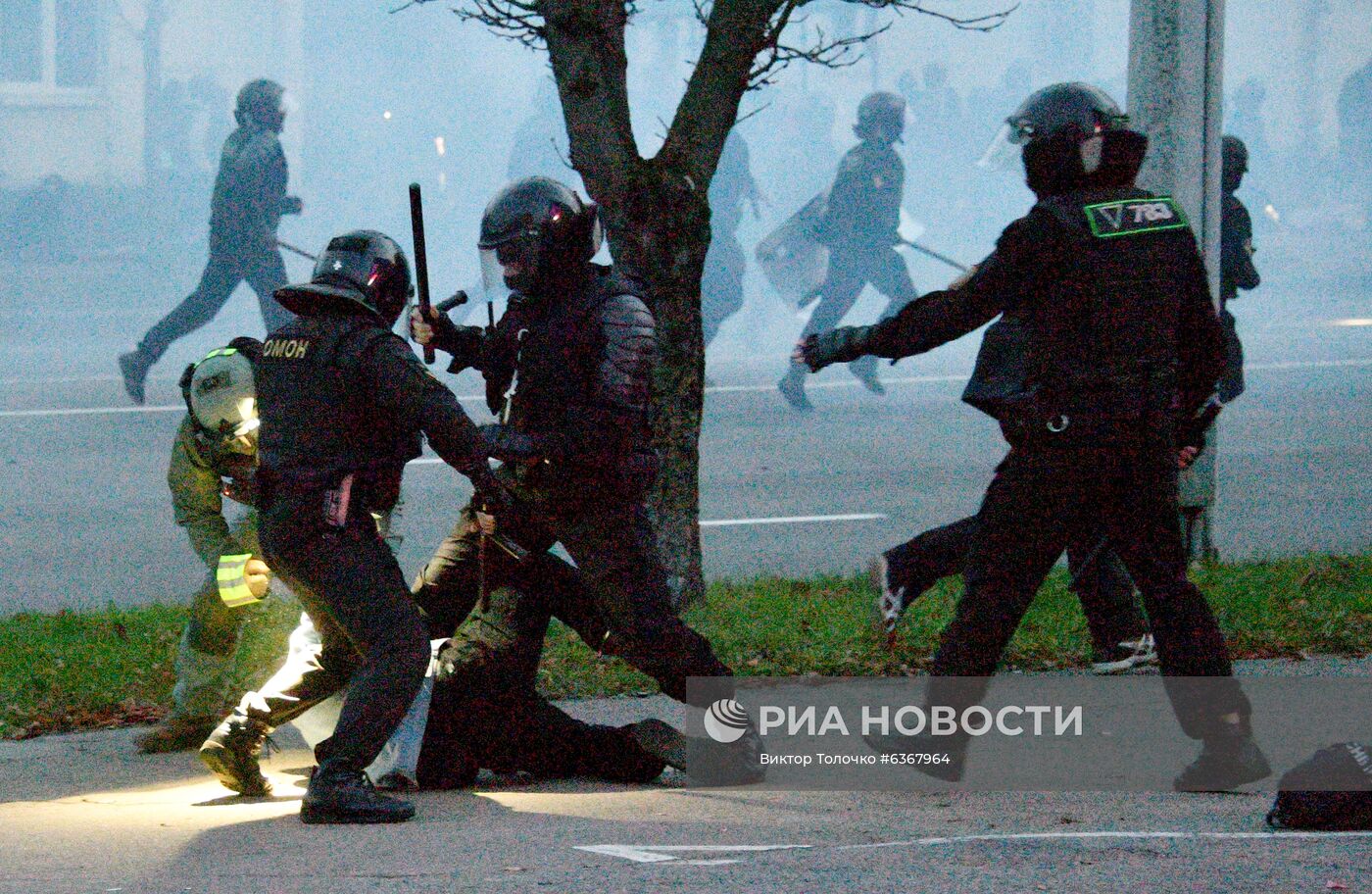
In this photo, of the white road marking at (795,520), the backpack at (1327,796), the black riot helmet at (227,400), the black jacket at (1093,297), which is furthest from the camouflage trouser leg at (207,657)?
Result: the white road marking at (795,520)

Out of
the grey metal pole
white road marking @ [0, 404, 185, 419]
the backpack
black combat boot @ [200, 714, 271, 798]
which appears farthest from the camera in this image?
white road marking @ [0, 404, 185, 419]

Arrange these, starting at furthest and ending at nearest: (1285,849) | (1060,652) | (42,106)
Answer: (42,106) → (1060,652) → (1285,849)

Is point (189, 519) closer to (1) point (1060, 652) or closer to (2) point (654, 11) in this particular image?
(1) point (1060, 652)

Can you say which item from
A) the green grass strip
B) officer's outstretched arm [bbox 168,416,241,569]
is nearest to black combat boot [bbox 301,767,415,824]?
officer's outstretched arm [bbox 168,416,241,569]

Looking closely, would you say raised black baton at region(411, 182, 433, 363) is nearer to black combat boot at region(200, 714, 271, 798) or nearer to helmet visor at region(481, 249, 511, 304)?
helmet visor at region(481, 249, 511, 304)

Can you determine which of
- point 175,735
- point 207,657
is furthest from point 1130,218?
point 175,735

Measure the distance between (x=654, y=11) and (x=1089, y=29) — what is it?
5262mm

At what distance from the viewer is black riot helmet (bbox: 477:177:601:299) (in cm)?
533

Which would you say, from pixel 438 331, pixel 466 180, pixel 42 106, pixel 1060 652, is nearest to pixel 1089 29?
pixel 466 180

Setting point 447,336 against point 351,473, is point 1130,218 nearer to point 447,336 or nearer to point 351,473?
point 447,336

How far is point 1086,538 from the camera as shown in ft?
16.9

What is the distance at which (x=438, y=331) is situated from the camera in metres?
5.47

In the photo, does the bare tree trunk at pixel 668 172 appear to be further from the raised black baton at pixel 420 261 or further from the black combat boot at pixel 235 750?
the black combat boot at pixel 235 750

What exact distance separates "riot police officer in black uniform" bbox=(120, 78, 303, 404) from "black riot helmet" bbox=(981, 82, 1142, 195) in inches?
362
